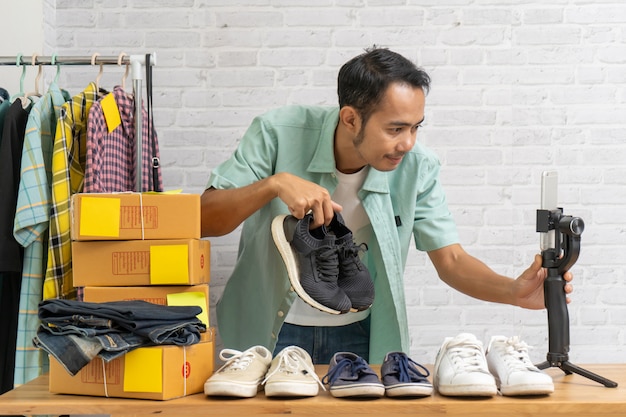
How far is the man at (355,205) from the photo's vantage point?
7.30 ft

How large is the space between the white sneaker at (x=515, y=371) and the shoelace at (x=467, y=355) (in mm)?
52

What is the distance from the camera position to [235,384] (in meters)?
1.58

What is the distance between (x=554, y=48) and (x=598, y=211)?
711 millimetres

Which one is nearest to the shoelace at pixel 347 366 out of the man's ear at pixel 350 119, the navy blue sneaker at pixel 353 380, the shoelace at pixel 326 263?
the navy blue sneaker at pixel 353 380

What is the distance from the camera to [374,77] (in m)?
2.25

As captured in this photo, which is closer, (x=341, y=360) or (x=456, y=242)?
(x=341, y=360)

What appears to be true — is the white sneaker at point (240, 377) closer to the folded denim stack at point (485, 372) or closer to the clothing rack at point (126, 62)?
the folded denim stack at point (485, 372)

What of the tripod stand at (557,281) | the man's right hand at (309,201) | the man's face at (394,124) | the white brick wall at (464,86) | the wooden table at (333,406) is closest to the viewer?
the wooden table at (333,406)

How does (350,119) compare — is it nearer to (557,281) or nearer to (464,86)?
(557,281)

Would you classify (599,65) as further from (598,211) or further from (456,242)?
(456,242)

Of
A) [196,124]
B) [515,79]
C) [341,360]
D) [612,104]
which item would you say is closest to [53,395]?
[341,360]

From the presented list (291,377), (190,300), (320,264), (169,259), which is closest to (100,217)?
(169,259)

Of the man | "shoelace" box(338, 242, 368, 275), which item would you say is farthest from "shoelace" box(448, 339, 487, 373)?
the man

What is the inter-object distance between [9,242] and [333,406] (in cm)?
132
